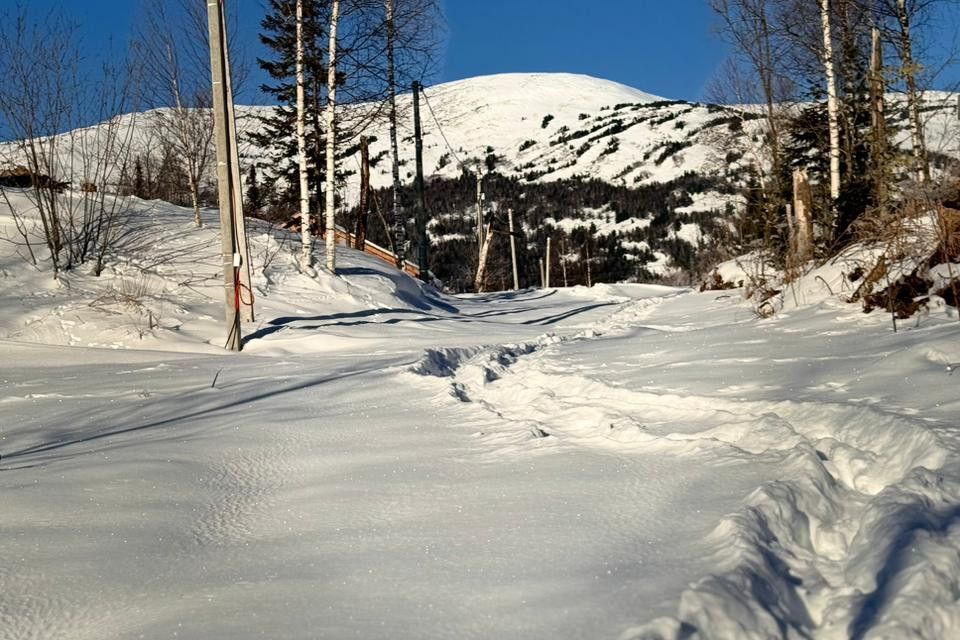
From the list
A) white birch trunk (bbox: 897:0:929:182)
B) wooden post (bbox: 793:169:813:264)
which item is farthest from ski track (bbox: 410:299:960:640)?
white birch trunk (bbox: 897:0:929:182)

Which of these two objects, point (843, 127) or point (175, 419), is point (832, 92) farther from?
point (175, 419)

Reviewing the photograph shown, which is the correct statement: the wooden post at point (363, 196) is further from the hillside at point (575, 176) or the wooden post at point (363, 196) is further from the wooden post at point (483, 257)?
the wooden post at point (483, 257)

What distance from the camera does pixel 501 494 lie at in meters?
3.02

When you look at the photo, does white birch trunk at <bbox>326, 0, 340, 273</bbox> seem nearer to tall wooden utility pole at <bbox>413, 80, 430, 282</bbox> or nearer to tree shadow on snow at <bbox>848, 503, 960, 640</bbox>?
tall wooden utility pole at <bbox>413, 80, 430, 282</bbox>

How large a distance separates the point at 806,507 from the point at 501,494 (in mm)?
1158

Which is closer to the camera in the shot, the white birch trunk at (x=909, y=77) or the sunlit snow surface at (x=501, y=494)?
the sunlit snow surface at (x=501, y=494)

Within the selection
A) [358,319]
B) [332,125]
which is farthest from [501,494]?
[332,125]

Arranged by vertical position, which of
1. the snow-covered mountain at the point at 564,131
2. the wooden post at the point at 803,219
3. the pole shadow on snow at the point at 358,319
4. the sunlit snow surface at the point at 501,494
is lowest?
the sunlit snow surface at the point at 501,494

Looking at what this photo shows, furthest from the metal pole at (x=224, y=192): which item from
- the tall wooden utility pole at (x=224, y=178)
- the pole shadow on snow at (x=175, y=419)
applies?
the pole shadow on snow at (x=175, y=419)

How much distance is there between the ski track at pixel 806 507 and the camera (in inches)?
72.2

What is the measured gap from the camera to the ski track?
183cm

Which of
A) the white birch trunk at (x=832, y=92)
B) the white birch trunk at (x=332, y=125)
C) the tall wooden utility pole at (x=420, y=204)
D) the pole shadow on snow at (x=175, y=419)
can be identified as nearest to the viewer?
the pole shadow on snow at (x=175, y=419)

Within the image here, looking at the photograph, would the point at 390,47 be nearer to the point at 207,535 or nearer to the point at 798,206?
the point at 798,206

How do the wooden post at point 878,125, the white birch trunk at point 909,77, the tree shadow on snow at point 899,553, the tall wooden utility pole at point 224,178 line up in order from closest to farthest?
the tree shadow on snow at point 899,553 → the wooden post at point 878,125 → the tall wooden utility pole at point 224,178 → the white birch trunk at point 909,77
